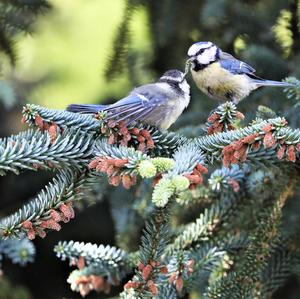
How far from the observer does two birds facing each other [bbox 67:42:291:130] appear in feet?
6.67

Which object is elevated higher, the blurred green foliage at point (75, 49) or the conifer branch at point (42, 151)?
the conifer branch at point (42, 151)

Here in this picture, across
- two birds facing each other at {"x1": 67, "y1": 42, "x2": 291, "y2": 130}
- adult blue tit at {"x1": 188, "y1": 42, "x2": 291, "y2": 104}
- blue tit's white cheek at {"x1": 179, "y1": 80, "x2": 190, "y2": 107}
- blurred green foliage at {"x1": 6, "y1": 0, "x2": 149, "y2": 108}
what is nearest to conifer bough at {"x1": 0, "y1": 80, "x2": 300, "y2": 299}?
two birds facing each other at {"x1": 67, "y1": 42, "x2": 291, "y2": 130}

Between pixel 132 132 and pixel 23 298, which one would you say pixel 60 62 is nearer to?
pixel 23 298

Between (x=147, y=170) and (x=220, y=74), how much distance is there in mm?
1632

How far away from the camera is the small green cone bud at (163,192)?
1426mm

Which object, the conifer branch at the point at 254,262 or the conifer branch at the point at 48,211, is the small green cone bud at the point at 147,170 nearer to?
the conifer branch at the point at 48,211

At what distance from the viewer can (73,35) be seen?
414 centimetres

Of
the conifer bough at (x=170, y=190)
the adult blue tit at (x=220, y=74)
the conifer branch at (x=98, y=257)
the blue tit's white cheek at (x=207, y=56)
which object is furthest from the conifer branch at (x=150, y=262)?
the blue tit's white cheek at (x=207, y=56)

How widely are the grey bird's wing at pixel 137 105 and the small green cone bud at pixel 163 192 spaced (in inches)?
16.9

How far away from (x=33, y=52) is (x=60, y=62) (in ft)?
1.15

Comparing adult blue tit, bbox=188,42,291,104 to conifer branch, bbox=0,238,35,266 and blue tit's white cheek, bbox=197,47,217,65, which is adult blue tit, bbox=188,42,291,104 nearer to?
blue tit's white cheek, bbox=197,47,217,65

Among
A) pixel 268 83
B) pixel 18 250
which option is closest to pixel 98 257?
pixel 18 250

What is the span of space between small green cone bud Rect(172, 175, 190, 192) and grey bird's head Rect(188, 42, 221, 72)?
4.97 ft

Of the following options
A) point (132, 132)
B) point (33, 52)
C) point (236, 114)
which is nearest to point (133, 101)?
point (132, 132)
